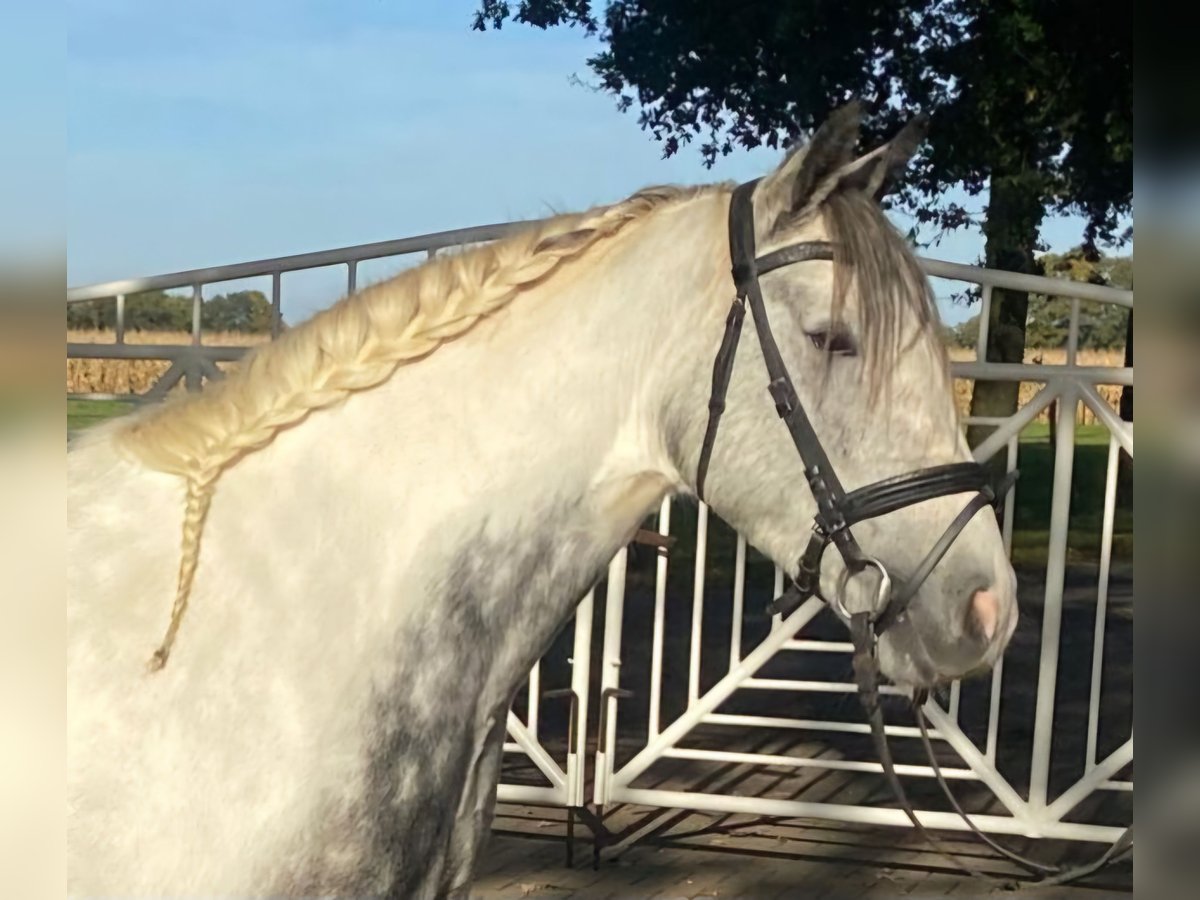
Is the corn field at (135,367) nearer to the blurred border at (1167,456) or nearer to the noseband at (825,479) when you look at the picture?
the noseband at (825,479)

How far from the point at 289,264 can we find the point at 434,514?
8.85 feet

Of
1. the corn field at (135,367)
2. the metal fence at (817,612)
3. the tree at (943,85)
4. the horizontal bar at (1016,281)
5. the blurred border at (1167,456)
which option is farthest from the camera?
the tree at (943,85)

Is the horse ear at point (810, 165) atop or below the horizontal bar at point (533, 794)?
atop

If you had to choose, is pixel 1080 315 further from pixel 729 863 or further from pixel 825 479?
pixel 825 479

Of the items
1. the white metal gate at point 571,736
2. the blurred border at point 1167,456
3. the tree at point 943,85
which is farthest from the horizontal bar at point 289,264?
the tree at point 943,85

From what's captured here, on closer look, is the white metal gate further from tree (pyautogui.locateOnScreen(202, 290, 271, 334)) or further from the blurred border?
the blurred border

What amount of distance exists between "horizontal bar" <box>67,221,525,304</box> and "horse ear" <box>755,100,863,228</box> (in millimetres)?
2277

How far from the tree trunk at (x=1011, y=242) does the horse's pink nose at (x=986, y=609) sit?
6.08 meters

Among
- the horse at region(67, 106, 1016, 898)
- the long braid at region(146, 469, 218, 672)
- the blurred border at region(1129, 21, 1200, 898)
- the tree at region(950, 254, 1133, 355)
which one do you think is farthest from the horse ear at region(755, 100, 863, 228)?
the long braid at region(146, 469, 218, 672)

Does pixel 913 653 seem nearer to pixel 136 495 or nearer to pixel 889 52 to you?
pixel 136 495

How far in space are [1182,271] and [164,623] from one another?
137 cm

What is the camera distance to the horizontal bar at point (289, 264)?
410 centimetres

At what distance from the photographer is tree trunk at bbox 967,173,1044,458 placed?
7.65 m

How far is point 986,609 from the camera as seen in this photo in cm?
178
